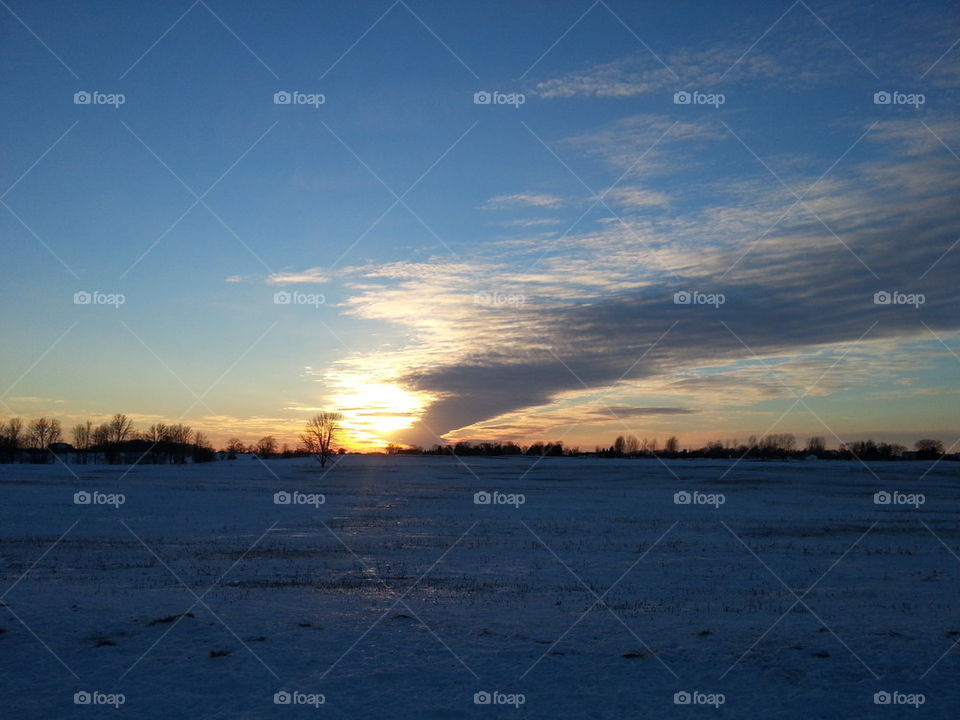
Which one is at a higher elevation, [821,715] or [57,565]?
[57,565]

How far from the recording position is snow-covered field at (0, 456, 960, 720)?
12.0 meters

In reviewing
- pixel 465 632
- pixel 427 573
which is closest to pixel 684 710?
pixel 465 632

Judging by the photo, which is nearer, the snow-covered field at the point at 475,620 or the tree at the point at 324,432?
the snow-covered field at the point at 475,620

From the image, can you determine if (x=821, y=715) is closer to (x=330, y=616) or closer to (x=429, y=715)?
(x=429, y=715)

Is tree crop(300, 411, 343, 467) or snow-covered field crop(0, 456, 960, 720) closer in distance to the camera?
snow-covered field crop(0, 456, 960, 720)

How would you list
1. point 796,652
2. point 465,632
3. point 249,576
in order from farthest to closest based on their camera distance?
point 249,576 → point 465,632 → point 796,652

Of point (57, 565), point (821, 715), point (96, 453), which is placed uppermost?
point (96, 453)

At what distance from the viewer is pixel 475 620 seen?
1636 cm

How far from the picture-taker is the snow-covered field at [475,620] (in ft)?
39.3

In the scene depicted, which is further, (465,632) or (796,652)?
(465,632)

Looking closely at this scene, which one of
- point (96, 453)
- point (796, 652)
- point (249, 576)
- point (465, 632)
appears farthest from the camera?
point (96, 453)

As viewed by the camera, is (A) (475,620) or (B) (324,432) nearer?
(A) (475,620)

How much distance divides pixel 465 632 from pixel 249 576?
920 centimetres

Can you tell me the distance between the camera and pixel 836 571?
2370cm
